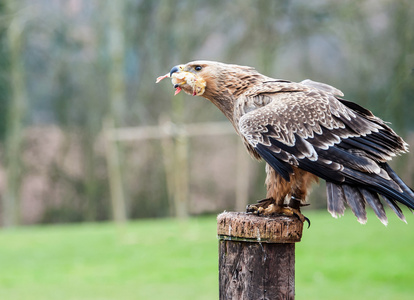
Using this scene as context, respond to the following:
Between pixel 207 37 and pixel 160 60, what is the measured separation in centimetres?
137

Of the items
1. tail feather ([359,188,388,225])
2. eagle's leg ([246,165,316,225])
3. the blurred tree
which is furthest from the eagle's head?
the blurred tree

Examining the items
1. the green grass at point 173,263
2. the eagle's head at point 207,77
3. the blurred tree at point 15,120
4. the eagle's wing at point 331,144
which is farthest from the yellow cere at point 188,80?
the blurred tree at point 15,120

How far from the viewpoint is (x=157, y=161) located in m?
17.0

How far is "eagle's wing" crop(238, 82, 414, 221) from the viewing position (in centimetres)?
310

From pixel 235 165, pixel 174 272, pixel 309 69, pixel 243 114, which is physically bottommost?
pixel 174 272

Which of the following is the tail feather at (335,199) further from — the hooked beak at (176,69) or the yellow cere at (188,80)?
the hooked beak at (176,69)

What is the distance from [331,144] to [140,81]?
1383 centimetres

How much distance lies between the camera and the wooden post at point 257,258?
287 centimetres

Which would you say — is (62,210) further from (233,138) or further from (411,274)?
(411,274)

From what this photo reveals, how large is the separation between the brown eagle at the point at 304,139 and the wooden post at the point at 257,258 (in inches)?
12.4

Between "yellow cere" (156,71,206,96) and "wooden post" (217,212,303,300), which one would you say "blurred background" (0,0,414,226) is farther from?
"wooden post" (217,212,303,300)

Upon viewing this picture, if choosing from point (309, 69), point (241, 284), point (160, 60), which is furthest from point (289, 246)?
point (160, 60)

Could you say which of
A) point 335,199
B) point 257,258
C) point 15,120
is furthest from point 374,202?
point 15,120

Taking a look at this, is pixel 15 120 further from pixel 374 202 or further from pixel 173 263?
pixel 374 202
